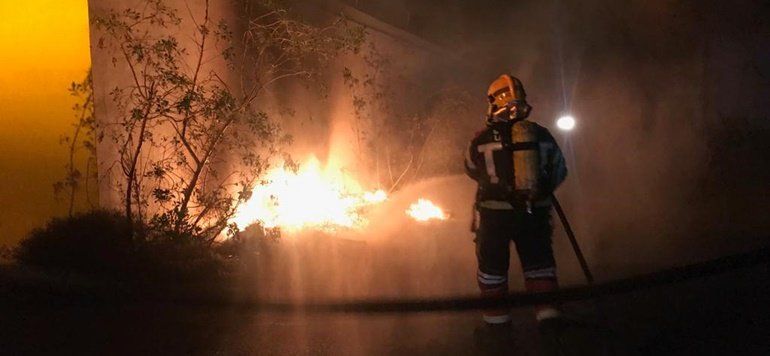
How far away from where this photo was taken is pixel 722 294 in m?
4.93

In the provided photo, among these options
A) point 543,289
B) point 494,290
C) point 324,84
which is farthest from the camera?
point 324,84

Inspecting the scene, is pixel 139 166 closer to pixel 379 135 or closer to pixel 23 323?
pixel 23 323

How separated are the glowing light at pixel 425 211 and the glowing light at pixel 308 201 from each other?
66 cm

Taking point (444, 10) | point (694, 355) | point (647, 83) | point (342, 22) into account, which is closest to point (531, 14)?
point (444, 10)

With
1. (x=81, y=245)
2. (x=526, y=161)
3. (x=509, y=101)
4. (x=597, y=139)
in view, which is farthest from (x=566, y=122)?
(x=81, y=245)

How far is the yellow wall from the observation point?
5648 millimetres

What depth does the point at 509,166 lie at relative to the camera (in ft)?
13.4

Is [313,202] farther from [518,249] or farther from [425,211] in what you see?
[518,249]

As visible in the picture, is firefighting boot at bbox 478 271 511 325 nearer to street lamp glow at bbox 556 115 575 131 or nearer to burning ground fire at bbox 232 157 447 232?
burning ground fire at bbox 232 157 447 232

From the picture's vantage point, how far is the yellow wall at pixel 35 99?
565 centimetres

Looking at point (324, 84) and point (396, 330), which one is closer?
point (396, 330)

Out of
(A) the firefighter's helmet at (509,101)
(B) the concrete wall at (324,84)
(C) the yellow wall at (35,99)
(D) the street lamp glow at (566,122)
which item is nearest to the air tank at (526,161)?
(A) the firefighter's helmet at (509,101)

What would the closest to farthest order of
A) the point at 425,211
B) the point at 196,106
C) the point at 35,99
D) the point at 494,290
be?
1. the point at 494,290
2. the point at 35,99
3. the point at 196,106
4. the point at 425,211

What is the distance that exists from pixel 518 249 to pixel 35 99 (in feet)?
14.6
